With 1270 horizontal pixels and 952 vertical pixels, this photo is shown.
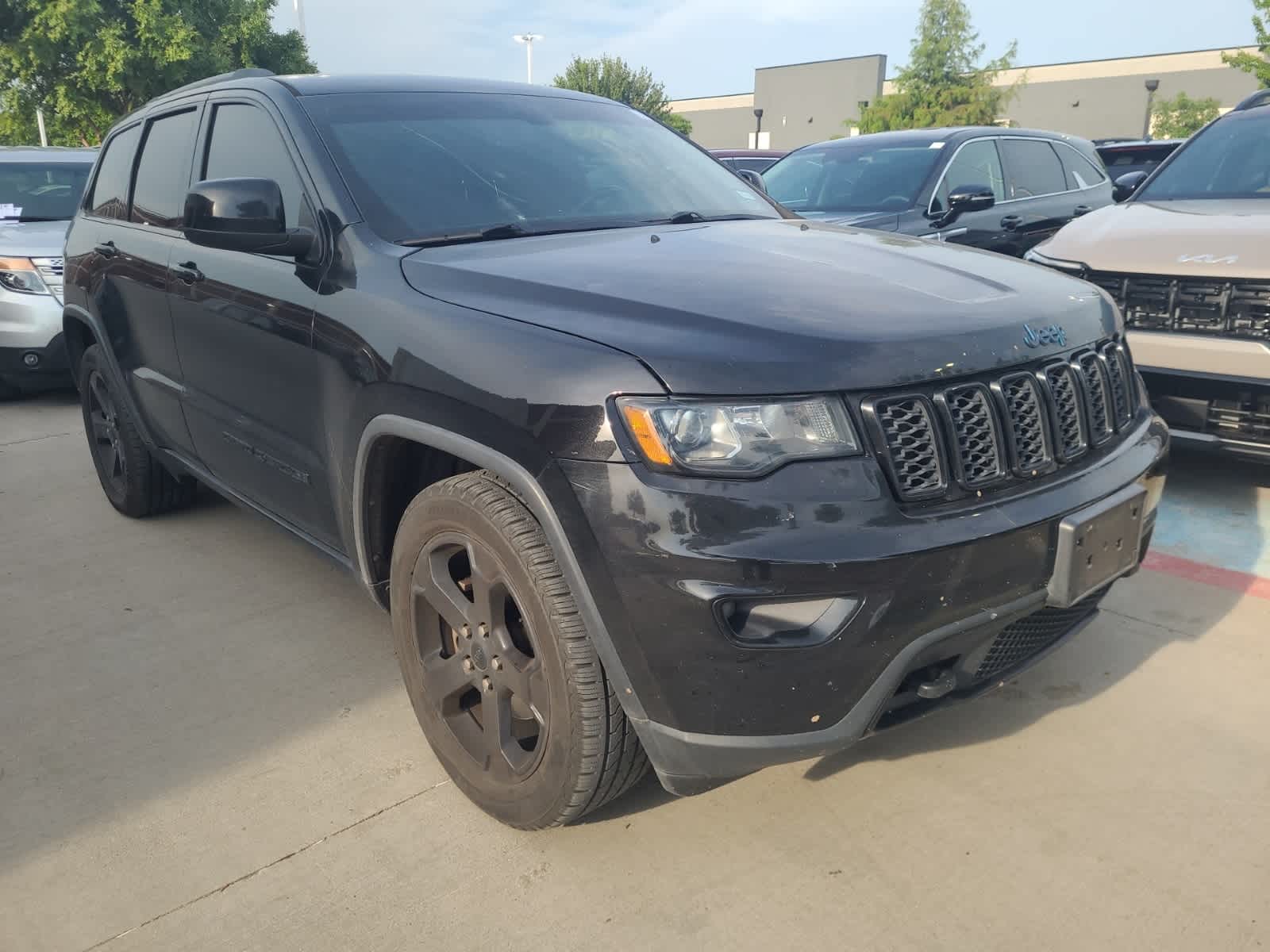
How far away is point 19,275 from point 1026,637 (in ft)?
23.3

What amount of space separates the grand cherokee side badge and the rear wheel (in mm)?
3236

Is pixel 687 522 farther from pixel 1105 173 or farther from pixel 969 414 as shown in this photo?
pixel 1105 173

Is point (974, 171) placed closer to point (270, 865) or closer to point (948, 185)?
point (948, 185)

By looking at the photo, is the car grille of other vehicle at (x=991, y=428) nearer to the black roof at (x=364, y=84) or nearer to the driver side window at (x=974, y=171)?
the black roof at (x=364, y=84)

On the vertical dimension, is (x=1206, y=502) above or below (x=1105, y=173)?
below

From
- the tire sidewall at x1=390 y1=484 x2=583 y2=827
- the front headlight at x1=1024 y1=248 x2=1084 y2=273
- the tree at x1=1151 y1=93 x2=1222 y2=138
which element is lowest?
the tire sidewall at x1=390 y1=484 x2=583 y2=827

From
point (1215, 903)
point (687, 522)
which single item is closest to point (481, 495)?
point (687, 522)

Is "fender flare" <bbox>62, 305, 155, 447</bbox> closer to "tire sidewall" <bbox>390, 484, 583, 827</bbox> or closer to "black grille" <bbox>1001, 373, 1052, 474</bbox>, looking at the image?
"tire sidewall" <bbox>390, 484, 583, 827</bbox>

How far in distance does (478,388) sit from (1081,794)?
1.70 m

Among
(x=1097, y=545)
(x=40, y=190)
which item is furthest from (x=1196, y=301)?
(x=40, y=190)

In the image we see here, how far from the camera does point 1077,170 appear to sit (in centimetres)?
793

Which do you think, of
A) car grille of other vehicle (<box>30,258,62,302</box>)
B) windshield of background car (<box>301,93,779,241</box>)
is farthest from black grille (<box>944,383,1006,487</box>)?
car grille of other vehicle (<box>30,258,62,302</box>)

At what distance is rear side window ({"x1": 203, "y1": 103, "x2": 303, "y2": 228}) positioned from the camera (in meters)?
2.88

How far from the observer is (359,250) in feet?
8.52
